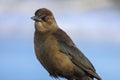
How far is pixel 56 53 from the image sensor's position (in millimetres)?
9219

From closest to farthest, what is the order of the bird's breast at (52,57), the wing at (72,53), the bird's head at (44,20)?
the bird's breast at (52,57)
the bird's head at (44,20)
the wing at (72,53)

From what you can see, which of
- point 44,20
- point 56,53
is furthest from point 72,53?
point 44,20

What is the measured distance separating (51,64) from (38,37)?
363mm

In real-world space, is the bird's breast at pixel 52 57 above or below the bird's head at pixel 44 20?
below

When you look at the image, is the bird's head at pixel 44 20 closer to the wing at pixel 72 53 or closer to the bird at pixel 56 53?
the bird at pixel 56 53

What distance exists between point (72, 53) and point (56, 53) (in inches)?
12.2

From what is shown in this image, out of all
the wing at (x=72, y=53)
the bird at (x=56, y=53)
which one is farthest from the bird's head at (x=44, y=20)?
the wing at (x=72, y=53)

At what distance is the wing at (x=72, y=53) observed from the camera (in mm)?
9359

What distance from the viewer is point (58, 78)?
9375 mm

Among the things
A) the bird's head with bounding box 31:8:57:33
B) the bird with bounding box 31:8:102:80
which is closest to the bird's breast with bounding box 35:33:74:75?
the bird with bounding box 31:8:102:80

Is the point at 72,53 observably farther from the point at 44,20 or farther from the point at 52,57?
the point at 44,20

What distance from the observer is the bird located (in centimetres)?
915

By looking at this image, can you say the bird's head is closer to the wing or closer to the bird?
the bird

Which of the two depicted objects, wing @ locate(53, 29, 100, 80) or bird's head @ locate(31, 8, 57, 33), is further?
wing @ locate(53, 29, 100, 80)
